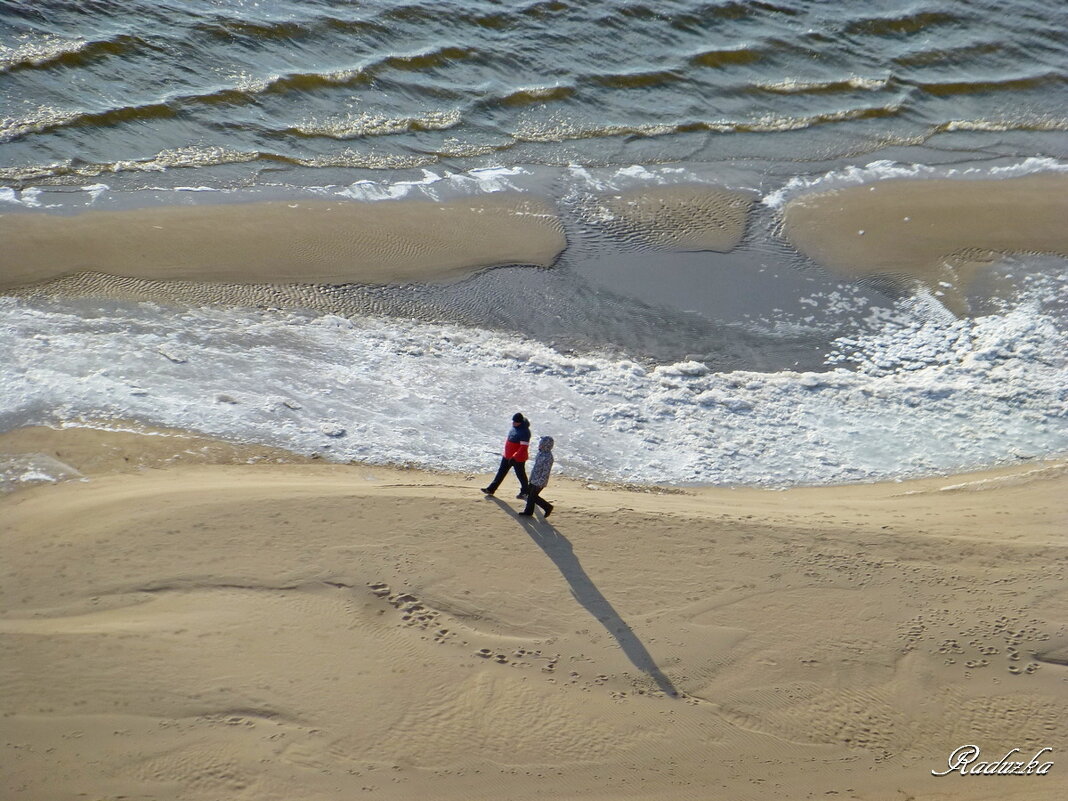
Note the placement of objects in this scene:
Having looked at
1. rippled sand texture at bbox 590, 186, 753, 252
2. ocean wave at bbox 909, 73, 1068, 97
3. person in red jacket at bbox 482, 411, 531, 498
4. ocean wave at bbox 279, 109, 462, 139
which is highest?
ocean wave at bbox 909, 73, 1068, 97

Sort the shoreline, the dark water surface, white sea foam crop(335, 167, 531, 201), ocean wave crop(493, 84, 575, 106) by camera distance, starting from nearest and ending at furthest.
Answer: the shoreline < white sea foam crop(335, 167, 531, 201) < the dark water surface < ocean wave crop(493, 84, 575, 106)

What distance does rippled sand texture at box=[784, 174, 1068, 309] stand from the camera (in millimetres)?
15695

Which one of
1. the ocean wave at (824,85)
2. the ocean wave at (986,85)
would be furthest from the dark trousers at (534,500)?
the ocean wave at (986,85)

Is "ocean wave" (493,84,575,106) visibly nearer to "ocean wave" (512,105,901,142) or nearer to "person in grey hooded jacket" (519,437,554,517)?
"ocean wave" (512,105,901,142)

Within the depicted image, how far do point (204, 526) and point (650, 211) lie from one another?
10.0m

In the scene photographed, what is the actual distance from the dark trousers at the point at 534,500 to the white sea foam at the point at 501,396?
5.32ft

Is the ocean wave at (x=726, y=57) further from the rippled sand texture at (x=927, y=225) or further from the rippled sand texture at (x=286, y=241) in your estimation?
the rippled sand texture at (x=286, y=241)

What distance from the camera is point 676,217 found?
16281mm

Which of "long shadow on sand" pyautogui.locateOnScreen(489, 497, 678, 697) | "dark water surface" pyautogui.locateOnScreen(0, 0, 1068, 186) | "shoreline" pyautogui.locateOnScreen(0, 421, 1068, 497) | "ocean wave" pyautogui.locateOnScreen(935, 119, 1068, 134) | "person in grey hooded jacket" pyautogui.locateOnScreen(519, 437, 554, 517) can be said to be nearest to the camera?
"long shadow on sand" pyautogui.locateOnScreen(489, 497, 678, 697)

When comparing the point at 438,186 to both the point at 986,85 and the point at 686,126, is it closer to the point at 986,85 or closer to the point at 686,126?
the point at 686,126

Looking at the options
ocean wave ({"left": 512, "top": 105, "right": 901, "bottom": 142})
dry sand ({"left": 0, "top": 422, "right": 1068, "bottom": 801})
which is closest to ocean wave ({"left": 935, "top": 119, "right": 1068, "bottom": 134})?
ocean wave ({"left": 512, "top": 105, "right": 901, "bottom": 142})

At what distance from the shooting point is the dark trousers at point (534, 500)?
9.40 metres

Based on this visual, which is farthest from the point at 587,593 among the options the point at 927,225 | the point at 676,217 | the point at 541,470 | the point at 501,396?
the point at 927,225

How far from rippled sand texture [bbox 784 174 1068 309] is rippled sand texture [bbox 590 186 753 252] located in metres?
1.02
